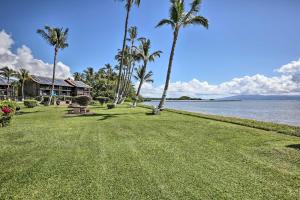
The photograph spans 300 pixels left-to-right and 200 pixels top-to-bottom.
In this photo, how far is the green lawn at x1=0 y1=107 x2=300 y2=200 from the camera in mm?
3760

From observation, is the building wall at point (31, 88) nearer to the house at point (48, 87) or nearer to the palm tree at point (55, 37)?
the house at point (48, 87)

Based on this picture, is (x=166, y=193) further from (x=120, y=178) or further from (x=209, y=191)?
(x=120, y=178)

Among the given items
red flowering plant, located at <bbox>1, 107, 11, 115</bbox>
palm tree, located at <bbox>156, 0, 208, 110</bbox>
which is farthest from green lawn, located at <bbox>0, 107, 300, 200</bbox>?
palm tree, located at <bbox>156, 0, 208, 110</bbox>

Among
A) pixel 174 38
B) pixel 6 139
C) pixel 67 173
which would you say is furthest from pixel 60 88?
pixel 67 173

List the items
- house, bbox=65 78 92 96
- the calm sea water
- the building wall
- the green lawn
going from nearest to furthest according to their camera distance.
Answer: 1. the green lawn
2. the calm sea water
3. the building wall
4. house, bbox=65 78 92 96

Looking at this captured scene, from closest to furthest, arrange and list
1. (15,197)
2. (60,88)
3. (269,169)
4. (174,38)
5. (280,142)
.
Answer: (15,197), (269,169), (280,142), (174,38), (60,88)

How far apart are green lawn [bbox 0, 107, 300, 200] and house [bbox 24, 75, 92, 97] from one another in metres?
47.1

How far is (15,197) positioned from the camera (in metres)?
3.58

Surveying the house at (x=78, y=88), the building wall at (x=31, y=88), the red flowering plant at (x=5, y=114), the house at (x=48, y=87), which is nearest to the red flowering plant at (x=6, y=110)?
the red flowering plant at (x=5, y=114)

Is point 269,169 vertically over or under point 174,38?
under

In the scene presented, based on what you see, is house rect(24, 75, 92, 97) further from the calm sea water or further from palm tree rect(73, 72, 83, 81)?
the calm sea water

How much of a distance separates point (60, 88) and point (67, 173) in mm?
55486

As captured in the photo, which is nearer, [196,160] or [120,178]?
[120,178]

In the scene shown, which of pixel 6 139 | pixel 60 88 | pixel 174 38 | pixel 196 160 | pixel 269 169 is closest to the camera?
pixel 269 169
